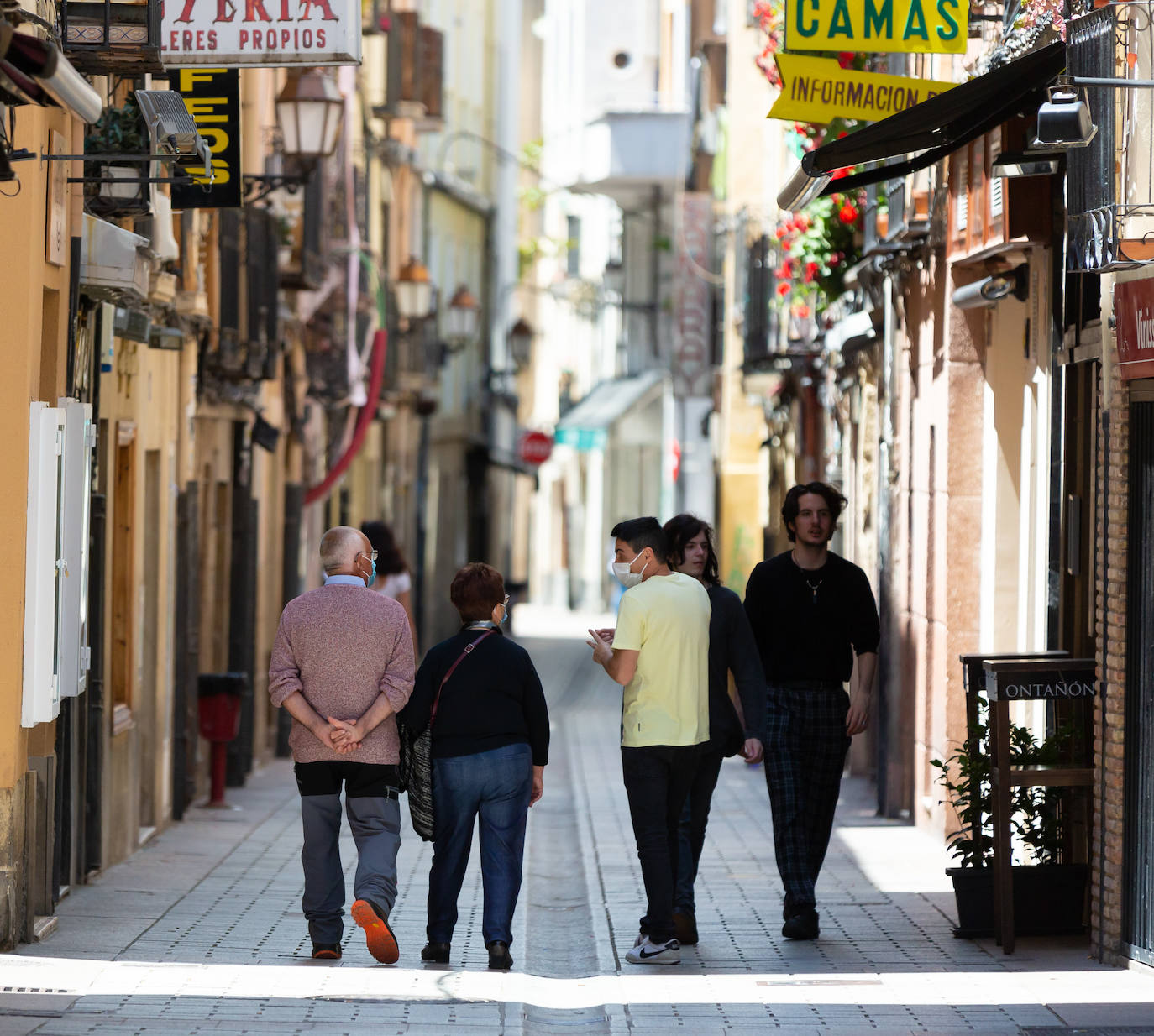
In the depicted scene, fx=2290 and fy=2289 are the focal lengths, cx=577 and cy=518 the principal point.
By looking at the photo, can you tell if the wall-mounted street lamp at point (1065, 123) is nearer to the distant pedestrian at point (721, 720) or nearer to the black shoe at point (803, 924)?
the distant pedestrian at point (721, 720)

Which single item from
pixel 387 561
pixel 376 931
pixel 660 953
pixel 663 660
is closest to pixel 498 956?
pixel 376 931

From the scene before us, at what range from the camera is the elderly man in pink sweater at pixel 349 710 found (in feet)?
30.4

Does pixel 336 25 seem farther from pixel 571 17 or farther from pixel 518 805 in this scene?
pixel 571 17

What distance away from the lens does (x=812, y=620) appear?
10.4m

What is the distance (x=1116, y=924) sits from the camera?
9367mm

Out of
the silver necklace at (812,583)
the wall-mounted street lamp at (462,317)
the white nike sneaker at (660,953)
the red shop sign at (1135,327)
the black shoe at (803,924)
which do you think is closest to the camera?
the red shop sign at (1135,327)

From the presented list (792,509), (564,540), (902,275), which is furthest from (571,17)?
(792,509)

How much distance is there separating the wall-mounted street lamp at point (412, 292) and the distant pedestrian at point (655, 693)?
24454 millimetres

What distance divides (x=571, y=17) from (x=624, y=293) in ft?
19.2

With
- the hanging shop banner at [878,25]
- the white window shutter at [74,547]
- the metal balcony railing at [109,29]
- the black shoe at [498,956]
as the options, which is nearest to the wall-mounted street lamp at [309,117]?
the hanging shop banner at [878,25]

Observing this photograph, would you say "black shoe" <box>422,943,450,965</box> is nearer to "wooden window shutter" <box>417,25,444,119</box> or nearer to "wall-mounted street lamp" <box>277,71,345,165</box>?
"wall-mounted street lamp" <box>277,71,345,165</box>

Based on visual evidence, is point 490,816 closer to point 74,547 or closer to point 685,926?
point 685,926

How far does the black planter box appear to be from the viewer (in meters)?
10.0

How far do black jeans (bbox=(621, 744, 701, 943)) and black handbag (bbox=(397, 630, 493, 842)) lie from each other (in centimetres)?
83
